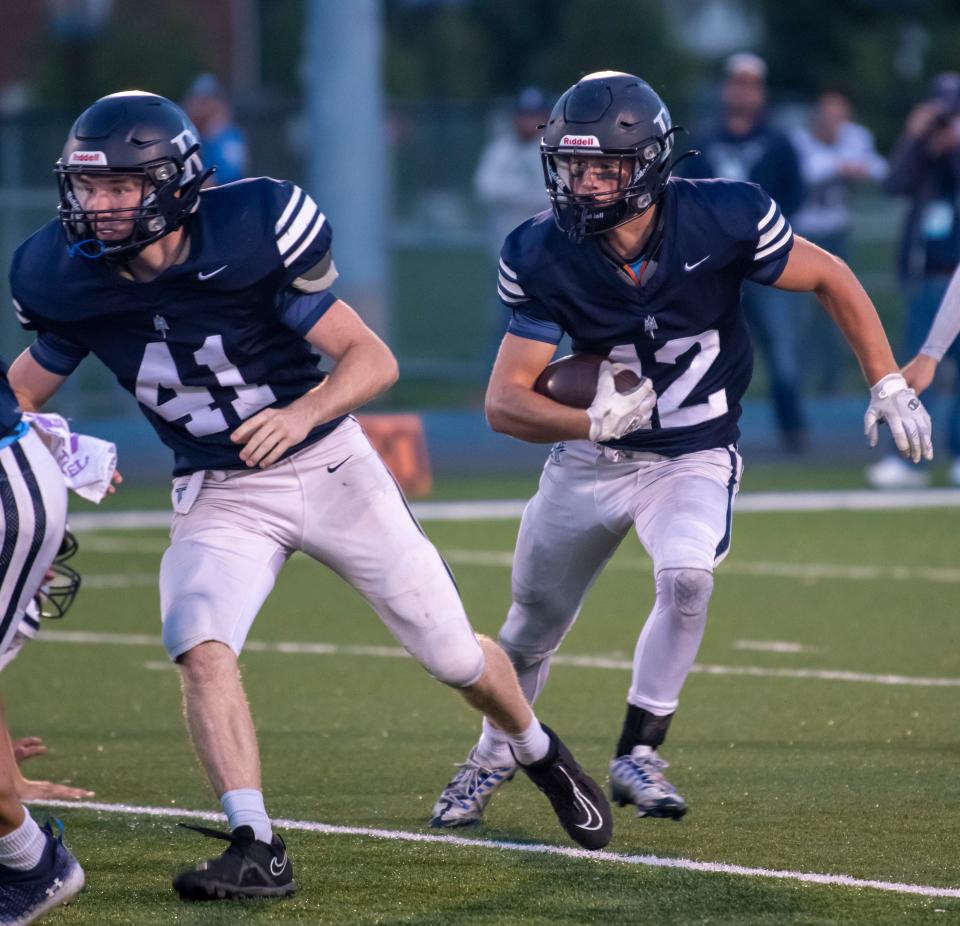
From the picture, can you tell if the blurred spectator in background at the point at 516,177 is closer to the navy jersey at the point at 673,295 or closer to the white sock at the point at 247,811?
the navy jersey at the point at 673,295

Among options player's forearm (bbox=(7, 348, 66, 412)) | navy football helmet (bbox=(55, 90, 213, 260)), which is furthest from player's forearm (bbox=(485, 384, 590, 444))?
player's forearm (bbox=(7, 348, 66, 412))

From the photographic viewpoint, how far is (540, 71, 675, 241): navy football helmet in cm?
518

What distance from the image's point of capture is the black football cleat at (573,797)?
16.2ft

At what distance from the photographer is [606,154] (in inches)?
204

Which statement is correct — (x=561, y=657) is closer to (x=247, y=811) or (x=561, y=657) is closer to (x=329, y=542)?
(x=329, y=542)

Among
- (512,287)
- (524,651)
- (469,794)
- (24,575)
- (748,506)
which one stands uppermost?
(512,287)

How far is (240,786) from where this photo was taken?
4.55 m

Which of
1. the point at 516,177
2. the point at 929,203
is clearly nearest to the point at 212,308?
the point at 929,203

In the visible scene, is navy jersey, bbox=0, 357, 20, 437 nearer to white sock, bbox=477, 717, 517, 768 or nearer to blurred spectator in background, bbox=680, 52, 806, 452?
white sock, bbox=477, 717, 517, 768

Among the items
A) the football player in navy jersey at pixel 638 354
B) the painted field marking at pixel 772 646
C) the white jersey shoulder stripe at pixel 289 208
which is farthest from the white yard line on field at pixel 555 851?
the painted field marking at pixel 772 646

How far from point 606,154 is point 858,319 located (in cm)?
80

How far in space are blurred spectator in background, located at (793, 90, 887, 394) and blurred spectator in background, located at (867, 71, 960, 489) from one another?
3.63 ft

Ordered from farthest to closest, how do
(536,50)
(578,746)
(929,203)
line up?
(536,50)
(929,203)
(578,746)

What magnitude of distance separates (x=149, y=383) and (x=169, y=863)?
1145 mm
